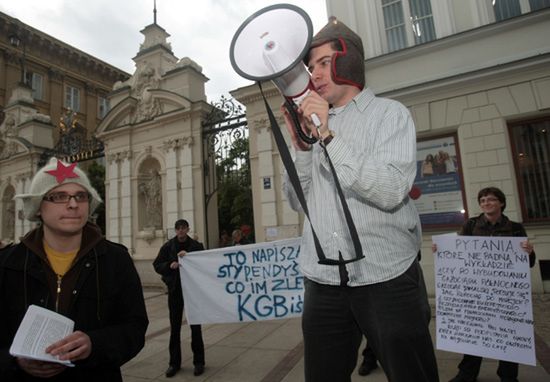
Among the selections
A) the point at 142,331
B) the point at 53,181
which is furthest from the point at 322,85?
the point at 142,331

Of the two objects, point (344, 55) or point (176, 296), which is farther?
point (176, 296)

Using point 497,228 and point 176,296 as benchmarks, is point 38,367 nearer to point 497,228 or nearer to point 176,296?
point 176,296

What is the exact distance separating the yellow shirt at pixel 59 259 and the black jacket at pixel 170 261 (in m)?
2.70

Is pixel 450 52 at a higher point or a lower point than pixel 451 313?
higher

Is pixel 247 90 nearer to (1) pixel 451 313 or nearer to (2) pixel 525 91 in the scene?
(2) pixel 525 91

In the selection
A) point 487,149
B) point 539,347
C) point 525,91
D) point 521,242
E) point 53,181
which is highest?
point 525,91

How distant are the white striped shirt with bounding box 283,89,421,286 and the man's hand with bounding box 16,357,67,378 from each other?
1.17 meters

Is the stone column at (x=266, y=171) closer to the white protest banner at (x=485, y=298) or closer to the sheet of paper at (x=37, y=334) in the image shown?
the white protest banner at (x=485, y=298)

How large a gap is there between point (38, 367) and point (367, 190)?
1.56 m

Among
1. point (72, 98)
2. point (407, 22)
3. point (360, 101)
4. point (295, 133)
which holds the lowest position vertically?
point (295, 133)

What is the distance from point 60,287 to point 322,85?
1.59 m

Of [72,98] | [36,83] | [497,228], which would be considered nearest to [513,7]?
[497,228]

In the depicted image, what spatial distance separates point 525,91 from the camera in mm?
6578

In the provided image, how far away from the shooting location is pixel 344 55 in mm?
1440
